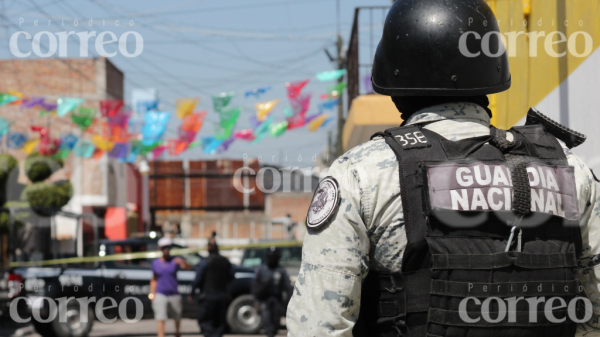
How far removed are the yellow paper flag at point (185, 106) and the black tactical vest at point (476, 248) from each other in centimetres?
1110

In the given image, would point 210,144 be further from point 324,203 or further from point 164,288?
point 324,203

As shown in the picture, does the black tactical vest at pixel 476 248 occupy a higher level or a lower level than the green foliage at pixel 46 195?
lower

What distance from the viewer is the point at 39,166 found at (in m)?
20.1

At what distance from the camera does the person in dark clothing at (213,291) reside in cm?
978

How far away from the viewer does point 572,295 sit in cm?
174

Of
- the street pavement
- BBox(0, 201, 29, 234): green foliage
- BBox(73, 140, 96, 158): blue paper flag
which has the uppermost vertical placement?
BBox(73, 140, 96, 158): blue paper flag

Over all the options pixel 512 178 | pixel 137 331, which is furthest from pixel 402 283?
pixel 137 331

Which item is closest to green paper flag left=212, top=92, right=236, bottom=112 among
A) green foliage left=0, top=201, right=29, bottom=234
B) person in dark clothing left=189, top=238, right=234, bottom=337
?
person in dark clothing left=189, top=238, right=234, bottom=337

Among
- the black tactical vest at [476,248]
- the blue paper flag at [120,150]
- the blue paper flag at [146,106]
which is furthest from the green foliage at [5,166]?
the black tactical vest at [476,248]

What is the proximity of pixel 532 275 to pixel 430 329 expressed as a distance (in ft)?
0.95

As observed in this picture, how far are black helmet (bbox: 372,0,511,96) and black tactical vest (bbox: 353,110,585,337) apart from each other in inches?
7.5

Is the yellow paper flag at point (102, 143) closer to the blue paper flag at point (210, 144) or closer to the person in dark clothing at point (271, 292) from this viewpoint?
the blue paper flag at point (210, 144)

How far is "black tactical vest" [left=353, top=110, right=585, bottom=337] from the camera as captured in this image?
1664 mm

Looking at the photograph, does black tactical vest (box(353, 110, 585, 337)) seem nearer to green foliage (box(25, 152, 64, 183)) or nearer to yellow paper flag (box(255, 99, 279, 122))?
yellow paper flag (box(255, 99, 279, 122))
